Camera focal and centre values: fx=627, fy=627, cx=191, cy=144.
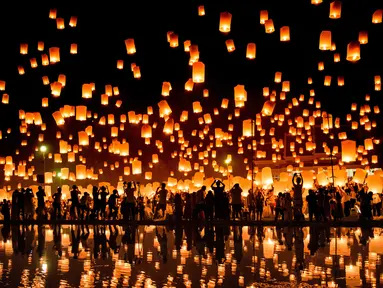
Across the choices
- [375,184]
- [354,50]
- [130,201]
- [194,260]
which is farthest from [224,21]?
[194,260]

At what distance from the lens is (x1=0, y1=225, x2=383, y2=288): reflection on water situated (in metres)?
7.15

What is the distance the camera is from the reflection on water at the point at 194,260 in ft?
23.5

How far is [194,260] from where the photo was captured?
922 centimetres

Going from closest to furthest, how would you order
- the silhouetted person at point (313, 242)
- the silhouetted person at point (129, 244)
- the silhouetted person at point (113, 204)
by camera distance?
the silhouetted person at point (129, 244) → the silhouetted person at point (313, 242) → the silhouetted person at point (113, 204)

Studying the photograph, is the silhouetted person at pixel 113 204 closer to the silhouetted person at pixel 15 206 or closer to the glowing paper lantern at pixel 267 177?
the silhouetted person at pixel 15 206

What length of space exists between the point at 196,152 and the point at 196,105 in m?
12.7

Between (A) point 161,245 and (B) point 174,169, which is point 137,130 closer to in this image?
(B) point 174,169

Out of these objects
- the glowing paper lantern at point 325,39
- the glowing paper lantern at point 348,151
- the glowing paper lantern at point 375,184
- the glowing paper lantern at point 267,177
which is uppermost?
the glowing paper lantern at point 325,39

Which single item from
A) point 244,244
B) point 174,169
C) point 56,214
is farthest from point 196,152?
point 244,244

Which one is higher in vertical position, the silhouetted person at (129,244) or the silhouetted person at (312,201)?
the silhouetted person at (312,201)

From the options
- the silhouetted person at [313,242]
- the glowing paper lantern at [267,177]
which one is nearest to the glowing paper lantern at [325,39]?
the silhouetted person at [313,242]

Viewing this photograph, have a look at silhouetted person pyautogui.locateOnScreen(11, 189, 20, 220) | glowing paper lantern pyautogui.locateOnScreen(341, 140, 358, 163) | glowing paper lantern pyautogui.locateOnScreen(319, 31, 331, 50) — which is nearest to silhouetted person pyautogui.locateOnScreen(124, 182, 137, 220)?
silhouetted person pyautogui.locateOnScreen(11, 189, 20, 220)

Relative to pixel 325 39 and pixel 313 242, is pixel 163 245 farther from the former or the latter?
pixel 325 39

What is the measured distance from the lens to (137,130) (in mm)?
37250
